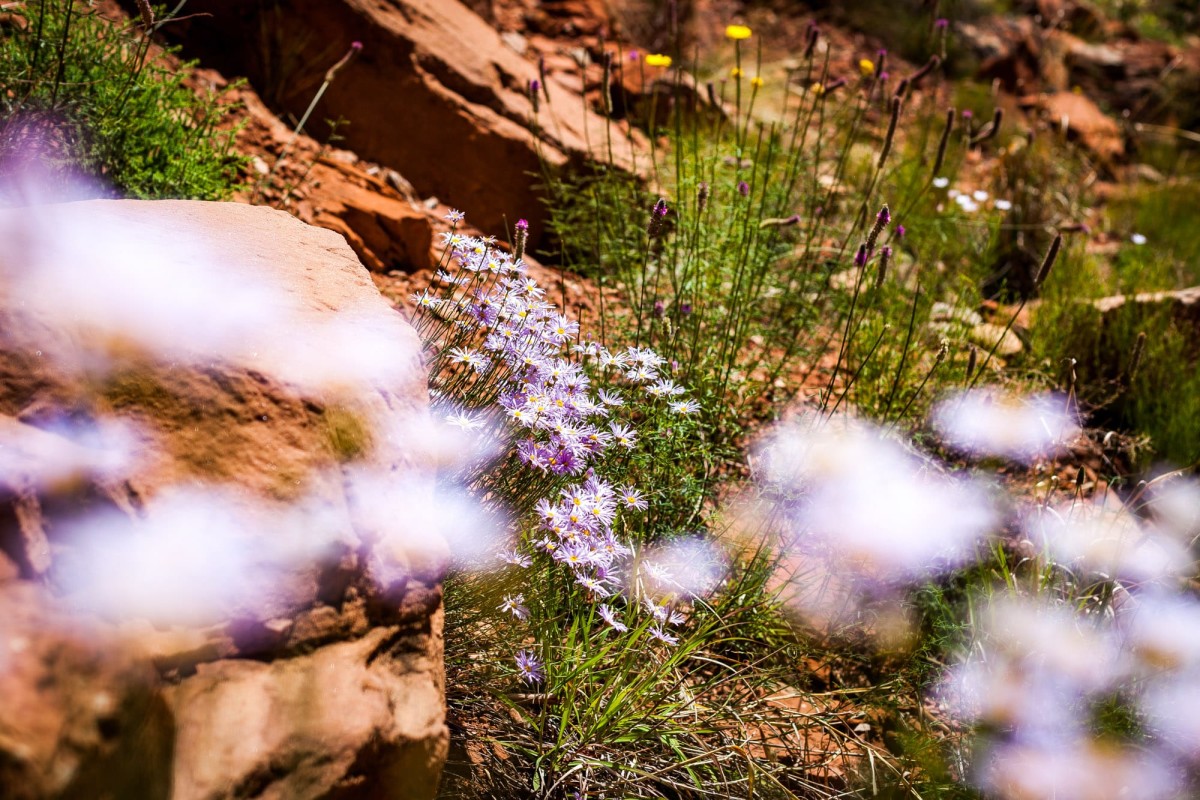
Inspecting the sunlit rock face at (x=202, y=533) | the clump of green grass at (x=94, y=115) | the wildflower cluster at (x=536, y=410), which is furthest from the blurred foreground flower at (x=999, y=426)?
the clump of green grass at (x=94, y=115)

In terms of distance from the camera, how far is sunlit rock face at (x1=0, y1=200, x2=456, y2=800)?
102 centimetres

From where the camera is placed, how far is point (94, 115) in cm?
260

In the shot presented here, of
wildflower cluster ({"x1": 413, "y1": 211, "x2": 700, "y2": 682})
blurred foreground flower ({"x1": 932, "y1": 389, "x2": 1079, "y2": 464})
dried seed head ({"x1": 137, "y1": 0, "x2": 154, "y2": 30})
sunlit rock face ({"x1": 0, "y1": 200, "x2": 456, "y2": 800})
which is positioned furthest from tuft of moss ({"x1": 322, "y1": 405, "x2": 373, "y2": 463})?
blurred foreground flower ({"x1": 932, "y1": 389, "x2": 1079, "y2": 464})

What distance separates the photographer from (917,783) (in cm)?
190

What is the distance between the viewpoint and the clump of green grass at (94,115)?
7.94 feet

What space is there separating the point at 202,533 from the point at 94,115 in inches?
80.4

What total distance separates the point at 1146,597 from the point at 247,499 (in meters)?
2.55

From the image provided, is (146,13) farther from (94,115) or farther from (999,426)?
(999,426)

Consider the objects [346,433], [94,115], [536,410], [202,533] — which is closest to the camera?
[202,533]

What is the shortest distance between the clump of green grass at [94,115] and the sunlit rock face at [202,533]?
1234 mm

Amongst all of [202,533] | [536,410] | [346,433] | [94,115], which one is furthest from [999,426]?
[94,115]

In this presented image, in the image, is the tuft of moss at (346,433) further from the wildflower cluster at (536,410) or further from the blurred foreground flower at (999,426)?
the blurred foreground flower at (999,426)

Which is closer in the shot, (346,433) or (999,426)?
(346,433)

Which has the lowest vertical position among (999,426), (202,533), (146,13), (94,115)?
(999,426)
